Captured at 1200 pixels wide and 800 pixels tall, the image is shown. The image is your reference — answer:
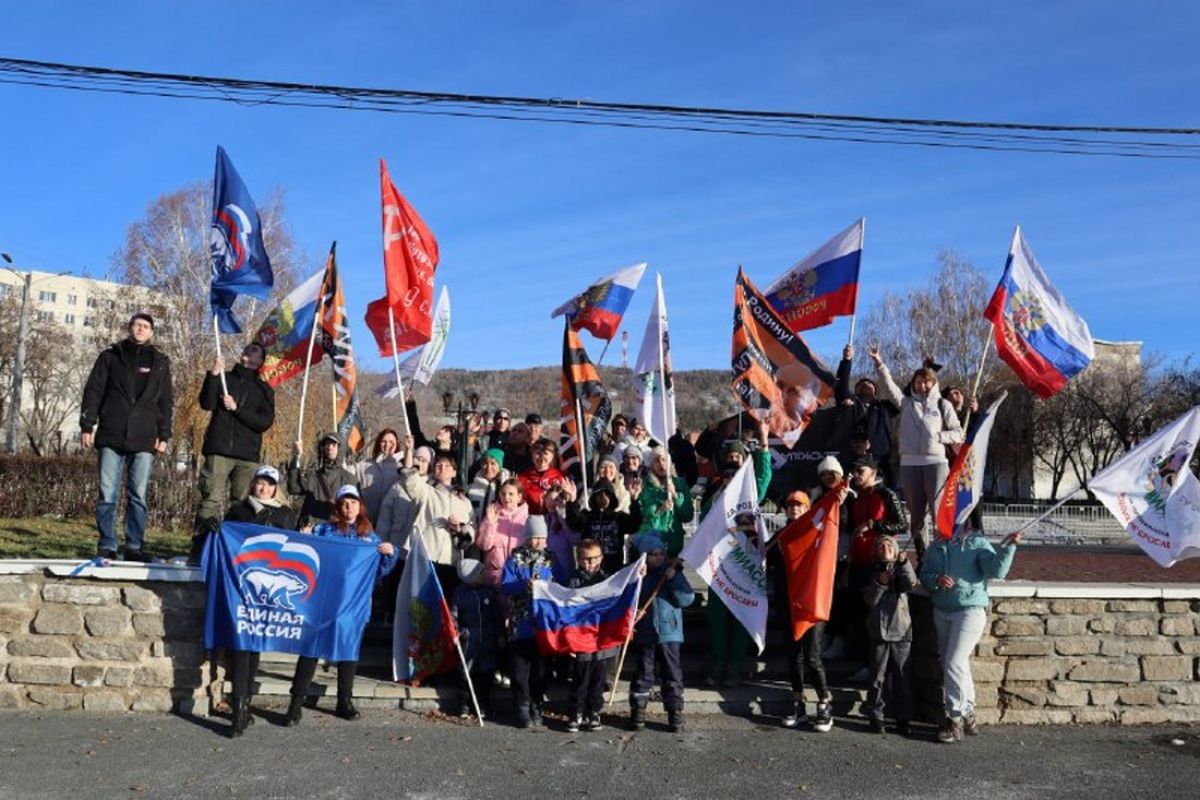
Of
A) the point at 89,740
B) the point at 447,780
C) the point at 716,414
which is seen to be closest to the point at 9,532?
the point at 89,740

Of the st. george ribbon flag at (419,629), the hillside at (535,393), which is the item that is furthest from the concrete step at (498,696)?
the hillside at (535,393)

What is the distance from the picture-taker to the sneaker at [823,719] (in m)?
7.62

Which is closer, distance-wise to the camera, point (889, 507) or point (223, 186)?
point (889, 507)

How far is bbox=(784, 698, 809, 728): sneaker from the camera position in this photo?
7734mm

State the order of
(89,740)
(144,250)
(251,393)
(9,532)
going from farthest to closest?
(144,250) → (9,532) → (251,393) → (89,740)

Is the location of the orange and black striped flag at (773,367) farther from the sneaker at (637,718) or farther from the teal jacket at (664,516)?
the sneaker at (637,718)

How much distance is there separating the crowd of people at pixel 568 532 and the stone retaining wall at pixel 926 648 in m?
0.50

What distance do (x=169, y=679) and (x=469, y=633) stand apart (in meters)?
2.27

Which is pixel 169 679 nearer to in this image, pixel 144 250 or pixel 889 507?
pixel 889 507

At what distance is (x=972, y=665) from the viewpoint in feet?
26.3

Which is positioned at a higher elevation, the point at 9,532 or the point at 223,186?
the point at 223,186

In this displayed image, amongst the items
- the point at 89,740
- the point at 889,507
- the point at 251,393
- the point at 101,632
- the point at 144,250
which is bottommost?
the point at 89,740

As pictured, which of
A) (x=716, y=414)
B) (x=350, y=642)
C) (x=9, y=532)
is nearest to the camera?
(x=350, y=642)

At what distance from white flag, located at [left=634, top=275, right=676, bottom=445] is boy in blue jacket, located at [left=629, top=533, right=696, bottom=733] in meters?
1.87
